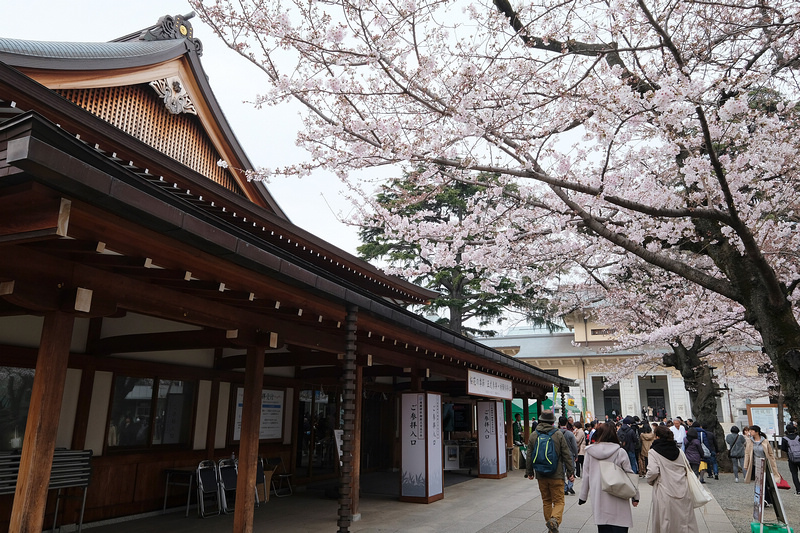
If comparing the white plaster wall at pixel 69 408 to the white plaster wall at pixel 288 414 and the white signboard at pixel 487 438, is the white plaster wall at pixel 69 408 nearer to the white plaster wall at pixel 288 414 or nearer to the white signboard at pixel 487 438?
the white plaster wall at pixel 288 414

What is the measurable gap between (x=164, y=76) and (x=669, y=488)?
933 centimetres

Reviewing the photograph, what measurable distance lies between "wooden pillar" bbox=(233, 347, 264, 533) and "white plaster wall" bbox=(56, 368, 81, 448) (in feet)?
8.08

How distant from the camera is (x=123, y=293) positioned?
14.0 feet

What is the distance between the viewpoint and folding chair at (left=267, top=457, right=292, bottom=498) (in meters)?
9.86

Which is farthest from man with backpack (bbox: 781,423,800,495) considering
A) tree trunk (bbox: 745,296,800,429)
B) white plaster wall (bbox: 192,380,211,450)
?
white plaster wall (bbox: 192,380,211,450)

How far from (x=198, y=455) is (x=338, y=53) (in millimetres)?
6688

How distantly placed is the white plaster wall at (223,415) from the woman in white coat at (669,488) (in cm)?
680

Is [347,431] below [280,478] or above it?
above

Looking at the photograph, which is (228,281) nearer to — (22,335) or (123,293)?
(123,293)

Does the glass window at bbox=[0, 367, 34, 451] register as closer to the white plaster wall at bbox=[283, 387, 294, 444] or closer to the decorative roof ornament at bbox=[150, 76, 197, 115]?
the decorative roof ornament at bbox=[150, 76, 197, 115]

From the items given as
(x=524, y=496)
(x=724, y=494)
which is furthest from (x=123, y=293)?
(x=724, y=494)

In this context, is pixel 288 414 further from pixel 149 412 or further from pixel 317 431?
pixel 149 412

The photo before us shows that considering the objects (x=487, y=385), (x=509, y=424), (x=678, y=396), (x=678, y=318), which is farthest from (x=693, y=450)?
(x=678, y=396)

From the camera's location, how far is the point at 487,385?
1125 cm
